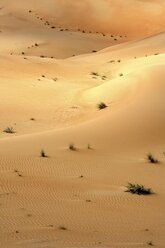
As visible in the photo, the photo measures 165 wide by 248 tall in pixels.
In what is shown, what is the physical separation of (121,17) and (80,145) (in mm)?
43518

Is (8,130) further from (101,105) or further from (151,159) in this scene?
(151,159)

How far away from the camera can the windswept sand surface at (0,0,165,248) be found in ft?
28.3

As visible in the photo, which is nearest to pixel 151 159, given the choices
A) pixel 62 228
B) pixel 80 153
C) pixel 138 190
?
pixel 80 153

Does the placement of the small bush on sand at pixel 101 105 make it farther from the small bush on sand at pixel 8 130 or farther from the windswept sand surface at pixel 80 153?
the small bush on sand at pixel 8 130

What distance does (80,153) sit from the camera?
13586mm

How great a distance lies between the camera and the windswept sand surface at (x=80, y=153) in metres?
8.62

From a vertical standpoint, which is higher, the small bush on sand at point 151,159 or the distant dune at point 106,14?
the distant dune at point 106,14

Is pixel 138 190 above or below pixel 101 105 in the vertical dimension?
below

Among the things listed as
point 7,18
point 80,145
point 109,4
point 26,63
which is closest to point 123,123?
point 80,145

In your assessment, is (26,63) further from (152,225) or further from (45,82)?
(152,225)

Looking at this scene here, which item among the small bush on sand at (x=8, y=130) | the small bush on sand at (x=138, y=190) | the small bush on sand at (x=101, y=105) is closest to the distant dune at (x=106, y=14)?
the small bush on sand at (x=101, y=105)

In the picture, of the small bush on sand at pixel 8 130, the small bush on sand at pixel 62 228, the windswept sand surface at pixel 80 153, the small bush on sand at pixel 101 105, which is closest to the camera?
the small bush on sand at pixel 62 228

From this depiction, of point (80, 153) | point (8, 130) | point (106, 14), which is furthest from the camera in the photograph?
point (106, 14)

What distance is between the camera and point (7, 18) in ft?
179
